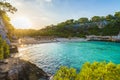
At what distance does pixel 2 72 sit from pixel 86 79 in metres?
15.4

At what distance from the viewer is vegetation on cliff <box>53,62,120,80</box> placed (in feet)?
33.4

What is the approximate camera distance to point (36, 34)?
15088 centimetres

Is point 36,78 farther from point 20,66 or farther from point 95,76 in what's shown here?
point 95,76

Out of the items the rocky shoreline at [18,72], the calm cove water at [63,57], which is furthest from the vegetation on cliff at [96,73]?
the calm cove water at [63,57]

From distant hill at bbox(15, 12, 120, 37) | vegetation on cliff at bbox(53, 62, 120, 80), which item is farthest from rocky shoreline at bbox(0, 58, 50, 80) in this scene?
distant hill at bbox(15, 12, 120, 37)

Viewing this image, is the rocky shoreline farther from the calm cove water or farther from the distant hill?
the distant hill

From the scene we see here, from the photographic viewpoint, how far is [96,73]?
10.5 m

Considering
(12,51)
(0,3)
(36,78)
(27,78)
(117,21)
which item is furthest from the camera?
(117,21)

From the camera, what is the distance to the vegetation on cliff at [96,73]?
1018cm

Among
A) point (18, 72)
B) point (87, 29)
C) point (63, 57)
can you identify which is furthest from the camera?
point (87, 29)

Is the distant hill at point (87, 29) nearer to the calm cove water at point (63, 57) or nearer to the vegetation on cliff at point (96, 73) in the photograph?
the calm cove water at point (63, 57)

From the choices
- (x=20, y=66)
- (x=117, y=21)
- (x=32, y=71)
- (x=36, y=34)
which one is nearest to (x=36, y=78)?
(x=32, y=71)

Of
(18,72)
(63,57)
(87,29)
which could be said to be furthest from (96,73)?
(87,29)

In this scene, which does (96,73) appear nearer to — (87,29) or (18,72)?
(18,72)
